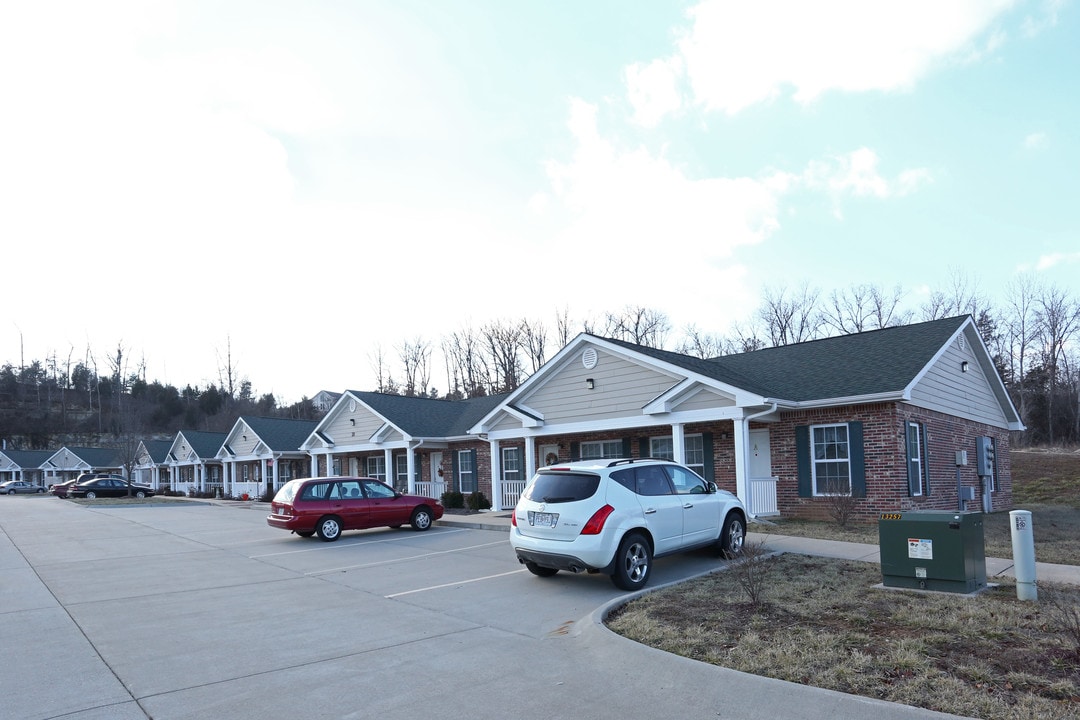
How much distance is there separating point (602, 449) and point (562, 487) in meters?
12.3

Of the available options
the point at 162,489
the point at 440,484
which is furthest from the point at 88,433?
the point at 440,484

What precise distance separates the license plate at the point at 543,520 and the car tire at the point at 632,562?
0.96 meters

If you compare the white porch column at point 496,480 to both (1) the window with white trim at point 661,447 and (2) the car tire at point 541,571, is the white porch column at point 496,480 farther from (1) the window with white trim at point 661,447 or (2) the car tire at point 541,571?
(2) the car tire at point 541,571

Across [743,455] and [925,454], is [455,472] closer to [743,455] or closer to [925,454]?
[743,455]

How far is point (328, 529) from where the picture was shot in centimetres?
1689

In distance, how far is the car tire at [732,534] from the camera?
38.2ft

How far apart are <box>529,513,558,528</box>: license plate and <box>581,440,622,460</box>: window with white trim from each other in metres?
11.4

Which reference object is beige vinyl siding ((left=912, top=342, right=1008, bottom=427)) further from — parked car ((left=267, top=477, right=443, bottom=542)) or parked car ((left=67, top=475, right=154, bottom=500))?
parked car ((left=67, top=475, right=154, bottom=500))

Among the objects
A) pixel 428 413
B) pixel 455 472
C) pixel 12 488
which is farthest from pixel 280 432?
pixel 12 488

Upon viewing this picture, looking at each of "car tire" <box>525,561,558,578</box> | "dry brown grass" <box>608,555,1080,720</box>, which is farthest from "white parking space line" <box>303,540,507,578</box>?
"dry brown grass" <box>608,555,1080,720</box>

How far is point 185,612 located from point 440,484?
19481 millimetres

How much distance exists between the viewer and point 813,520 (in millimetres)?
17062

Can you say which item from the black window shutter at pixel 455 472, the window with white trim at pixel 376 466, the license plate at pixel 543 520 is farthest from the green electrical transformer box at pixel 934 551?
the window with white trim at pixel 376 466

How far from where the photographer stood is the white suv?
9.51m
